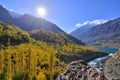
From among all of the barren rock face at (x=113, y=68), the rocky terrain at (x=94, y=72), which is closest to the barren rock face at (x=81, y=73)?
the rocky terrain at (x=94, y=72)

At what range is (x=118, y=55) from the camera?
53.6 feet

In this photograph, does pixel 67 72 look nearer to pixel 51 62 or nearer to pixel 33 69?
pixel 51 62

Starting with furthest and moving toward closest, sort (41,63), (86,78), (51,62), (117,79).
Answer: (41,63)
(51,62)
(86,78)
(117,79)

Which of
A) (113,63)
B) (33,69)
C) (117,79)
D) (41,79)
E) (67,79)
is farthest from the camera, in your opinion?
(33,69)

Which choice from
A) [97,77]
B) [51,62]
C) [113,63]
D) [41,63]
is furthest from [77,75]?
[41,63]

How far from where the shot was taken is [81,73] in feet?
65.9

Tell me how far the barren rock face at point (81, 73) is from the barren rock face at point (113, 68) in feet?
3.87

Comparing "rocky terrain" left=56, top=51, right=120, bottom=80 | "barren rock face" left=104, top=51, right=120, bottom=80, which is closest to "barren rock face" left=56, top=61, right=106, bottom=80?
"rocky terrain" left=56, top=51, right=120, bottom=80

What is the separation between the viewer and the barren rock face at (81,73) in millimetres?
18184

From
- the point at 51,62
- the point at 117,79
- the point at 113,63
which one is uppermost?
the point at 51,62

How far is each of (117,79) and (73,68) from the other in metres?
6.78

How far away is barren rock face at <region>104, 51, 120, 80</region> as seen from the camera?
15267mm

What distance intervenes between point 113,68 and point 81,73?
472 centimetres

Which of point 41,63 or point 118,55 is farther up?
point 41,63
